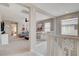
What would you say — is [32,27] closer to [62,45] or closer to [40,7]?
[40,7]

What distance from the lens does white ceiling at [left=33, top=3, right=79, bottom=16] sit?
2.53m

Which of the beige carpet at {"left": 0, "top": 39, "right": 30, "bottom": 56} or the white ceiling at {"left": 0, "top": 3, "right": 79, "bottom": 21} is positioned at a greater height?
the white ceiling at {"left": 0, "top": 3, "right": 79, "bottom": 21}

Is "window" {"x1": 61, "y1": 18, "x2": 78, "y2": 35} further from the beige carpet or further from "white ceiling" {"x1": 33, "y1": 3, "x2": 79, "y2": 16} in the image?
the beige carpet

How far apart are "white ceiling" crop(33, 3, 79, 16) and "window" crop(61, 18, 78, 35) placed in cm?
17

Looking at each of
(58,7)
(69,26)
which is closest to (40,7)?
(58,7)

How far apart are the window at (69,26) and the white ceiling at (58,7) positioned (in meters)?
0.17

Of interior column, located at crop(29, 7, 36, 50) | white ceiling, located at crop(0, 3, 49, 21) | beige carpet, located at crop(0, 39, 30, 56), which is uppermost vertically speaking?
white ceiling, located at crop(0, 3, 49, 21)

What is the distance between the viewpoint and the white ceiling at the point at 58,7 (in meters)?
2.53

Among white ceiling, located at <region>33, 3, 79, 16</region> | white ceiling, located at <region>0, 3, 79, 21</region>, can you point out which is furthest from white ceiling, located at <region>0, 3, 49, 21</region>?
white ceiling, located at <region>33, 3, 79, 16</region>

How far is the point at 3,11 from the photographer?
262cm

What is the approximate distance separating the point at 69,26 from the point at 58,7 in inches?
16.2

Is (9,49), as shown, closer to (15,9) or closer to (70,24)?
(15,9)

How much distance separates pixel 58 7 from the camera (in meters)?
2.61

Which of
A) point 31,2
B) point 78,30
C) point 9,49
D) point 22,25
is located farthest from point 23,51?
point 78,30
